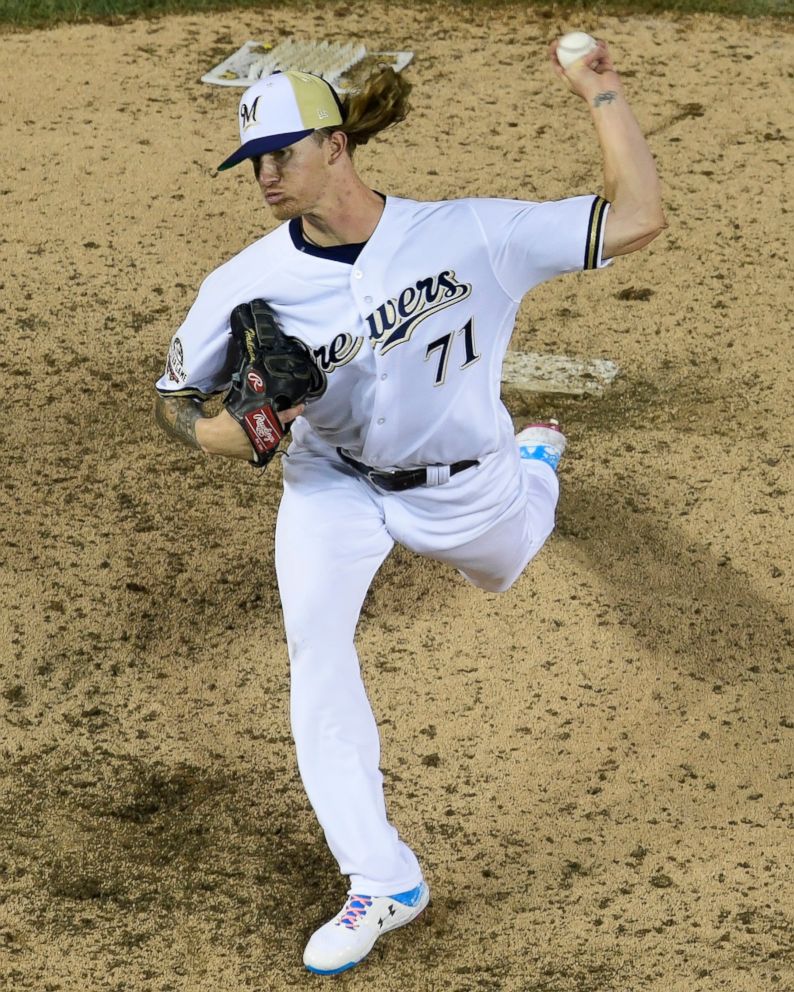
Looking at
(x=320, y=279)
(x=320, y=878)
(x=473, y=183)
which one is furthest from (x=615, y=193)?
(x=473, y=183)

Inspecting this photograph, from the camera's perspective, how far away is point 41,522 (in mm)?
5426

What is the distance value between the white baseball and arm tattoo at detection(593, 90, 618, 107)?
119 millimetres

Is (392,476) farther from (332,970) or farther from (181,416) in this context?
(332,970)

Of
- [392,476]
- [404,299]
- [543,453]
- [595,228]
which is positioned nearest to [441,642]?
[543,453]

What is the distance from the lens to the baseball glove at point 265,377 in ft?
11.5

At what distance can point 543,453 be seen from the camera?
4.95 metres

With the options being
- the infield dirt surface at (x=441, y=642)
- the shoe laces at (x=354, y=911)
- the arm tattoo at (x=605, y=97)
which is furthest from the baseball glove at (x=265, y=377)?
the infield dirt surface at (x=441, y=642)

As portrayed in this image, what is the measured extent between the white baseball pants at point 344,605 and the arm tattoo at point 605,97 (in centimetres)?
100

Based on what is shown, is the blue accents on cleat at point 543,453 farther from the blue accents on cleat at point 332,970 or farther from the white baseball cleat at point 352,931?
the blue accents on cleat at point 332,970

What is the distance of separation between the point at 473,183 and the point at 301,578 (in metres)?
4.27

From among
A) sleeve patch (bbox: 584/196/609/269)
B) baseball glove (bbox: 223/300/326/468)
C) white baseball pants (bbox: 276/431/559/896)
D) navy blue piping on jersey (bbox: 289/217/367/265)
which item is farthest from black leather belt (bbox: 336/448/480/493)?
sleeve patch (bbox: 584/196/609/269)

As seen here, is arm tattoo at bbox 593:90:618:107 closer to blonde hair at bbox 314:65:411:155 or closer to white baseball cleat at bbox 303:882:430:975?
blonde hair at bbox 314:65:411:155

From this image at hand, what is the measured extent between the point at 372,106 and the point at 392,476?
3.06 feet

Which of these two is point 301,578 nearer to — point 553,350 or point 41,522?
point 41,522
